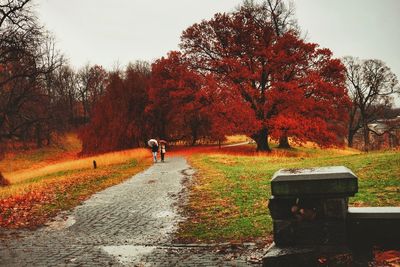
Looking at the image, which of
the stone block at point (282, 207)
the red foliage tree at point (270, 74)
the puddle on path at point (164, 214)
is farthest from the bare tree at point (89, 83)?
the stone block at point (282, 207)

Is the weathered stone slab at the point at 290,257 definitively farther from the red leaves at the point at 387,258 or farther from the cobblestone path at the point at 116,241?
the cobblestone path at the point at 116,241

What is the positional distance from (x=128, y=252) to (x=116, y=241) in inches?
36.8

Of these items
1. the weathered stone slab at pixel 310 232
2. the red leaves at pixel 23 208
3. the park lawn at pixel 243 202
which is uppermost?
the weathered stone slab at pixel 310 232

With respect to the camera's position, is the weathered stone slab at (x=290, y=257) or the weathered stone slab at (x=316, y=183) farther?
the weathered stone slab at (x=290, y=257)

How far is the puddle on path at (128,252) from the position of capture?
19.8ft

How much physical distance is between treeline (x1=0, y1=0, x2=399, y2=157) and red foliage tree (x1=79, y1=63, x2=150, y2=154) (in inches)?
3.9

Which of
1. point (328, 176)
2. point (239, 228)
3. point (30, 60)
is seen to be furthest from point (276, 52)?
point (328, 176)

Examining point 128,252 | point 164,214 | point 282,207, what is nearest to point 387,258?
point 282,207

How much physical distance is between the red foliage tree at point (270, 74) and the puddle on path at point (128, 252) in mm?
24579

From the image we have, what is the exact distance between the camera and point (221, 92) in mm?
33344

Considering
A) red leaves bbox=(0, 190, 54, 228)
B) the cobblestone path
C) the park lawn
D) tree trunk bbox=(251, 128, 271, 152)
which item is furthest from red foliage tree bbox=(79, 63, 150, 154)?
the cobblestone path

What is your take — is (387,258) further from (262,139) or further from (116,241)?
(262,139)

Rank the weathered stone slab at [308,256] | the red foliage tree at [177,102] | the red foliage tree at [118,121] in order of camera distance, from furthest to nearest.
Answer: the red foliage tree at [118,121] → the red foliage tree at [177,102] → the weathered stone slab at [308,256]

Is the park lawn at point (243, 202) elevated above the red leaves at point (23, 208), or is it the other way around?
the park lawn at point (243, 202)
